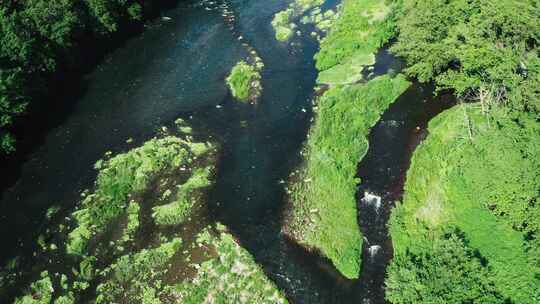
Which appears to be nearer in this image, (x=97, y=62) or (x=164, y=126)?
(x=164, y=126)

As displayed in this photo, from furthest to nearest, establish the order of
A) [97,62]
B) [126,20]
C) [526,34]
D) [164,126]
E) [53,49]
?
[126,20]
[97,62]
[53,49]
[164,126]
[526,34]

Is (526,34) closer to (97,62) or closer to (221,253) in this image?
(221,253)

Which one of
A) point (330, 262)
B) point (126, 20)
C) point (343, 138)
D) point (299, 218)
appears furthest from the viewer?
point (126, 20)

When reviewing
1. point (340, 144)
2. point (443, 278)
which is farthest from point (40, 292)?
point (443, 278)

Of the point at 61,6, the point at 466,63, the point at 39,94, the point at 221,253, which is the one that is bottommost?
the point at 221,253

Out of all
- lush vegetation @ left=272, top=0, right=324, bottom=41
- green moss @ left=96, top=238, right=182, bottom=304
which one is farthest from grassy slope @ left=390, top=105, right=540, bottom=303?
lush vegetation @ left=272, top=0, right=324, bottom=41

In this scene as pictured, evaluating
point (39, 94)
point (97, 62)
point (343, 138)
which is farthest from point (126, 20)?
point (343, 138)

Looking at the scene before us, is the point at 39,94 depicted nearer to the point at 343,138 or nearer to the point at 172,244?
the point at 172,244

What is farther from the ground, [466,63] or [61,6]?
[61,6]

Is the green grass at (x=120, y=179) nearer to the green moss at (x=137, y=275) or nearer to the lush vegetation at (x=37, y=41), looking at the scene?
the green moss at (x=137, y=275)
